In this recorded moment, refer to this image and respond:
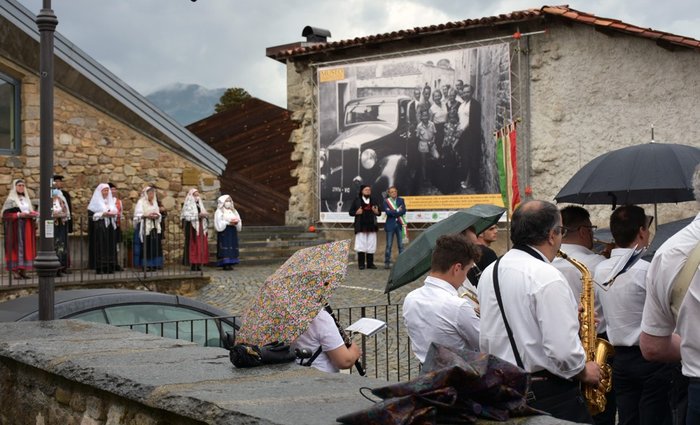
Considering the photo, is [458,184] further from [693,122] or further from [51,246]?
[51,246]

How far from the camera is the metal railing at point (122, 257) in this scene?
15453 mm

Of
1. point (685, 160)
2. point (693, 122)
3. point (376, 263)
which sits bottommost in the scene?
point (376, 263)

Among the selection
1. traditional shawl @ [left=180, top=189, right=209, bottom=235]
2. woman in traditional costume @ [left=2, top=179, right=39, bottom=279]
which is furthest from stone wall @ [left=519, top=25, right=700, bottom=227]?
woman in traditional costume @ [left=2, top=179, right=39, bottom=279]

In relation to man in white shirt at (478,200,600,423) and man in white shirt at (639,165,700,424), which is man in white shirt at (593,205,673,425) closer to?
man in white shirt at (478,200,600,423)

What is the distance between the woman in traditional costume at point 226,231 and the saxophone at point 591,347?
14.5 m

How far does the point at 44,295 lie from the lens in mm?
6309

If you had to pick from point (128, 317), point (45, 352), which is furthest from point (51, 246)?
point (45, 352)

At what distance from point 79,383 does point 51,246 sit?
2.37 meters

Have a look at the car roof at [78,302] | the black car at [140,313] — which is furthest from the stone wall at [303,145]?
the car roof at [78,302]

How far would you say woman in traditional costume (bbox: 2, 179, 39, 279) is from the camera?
50.5 ft

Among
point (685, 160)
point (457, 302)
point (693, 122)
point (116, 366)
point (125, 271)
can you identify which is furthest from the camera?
point (693, 122)

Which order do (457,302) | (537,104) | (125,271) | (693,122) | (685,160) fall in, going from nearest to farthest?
(457,302) < (685,160) < (125,271) < (693,122) < (537,104)

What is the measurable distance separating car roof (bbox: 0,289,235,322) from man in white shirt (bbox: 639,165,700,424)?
4939mm

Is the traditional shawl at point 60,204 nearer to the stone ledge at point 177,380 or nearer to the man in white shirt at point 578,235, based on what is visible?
the stone ledge at point 177,380
